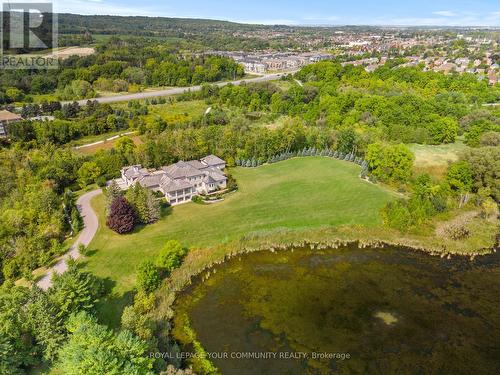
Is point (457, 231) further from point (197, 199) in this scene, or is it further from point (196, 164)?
point (196, 164)

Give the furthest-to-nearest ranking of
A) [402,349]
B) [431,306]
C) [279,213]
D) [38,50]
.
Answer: [38,50]
[279,213]
[431,306]
[402,349]

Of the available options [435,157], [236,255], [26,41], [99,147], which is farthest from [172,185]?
[26,41]

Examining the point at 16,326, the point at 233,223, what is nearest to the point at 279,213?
the point at 233,223

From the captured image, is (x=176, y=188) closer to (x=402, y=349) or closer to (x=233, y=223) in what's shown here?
(x=233, y=223)

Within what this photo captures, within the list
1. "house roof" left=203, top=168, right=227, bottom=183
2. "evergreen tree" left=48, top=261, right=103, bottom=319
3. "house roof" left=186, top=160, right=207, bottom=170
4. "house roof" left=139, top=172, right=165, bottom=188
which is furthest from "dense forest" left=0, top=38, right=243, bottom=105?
"evergreen tree" left=48, top=261, right=103, bottom=319

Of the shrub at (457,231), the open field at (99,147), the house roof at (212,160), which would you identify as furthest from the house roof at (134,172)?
the shrub at (457,231)

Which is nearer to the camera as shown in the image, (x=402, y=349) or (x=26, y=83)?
(x=402, y=349)

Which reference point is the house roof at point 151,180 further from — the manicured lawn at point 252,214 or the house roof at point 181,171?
the manicured lawn at point 252,214
